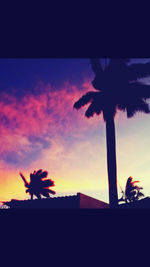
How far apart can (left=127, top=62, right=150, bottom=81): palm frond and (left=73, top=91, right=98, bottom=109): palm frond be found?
3635 millimetres

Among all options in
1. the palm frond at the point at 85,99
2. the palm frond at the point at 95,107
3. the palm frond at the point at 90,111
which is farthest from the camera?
the palm frond at the point at 85,99

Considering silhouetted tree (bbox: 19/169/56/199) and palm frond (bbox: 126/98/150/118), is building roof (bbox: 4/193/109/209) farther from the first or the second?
silhouetted tree (bbox: 19/169/56/199)

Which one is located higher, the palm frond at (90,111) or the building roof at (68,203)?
the palm frond at (90,111)

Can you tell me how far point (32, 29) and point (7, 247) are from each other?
172 centimetres

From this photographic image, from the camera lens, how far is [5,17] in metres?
2.37

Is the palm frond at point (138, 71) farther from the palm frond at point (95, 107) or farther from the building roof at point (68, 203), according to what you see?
the building roof at point (68, 203)

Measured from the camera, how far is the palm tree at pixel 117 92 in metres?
26.1

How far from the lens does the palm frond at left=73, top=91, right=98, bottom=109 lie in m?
27.0

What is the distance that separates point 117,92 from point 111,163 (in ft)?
22.9

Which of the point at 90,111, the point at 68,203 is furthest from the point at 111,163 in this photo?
the point at 68,203

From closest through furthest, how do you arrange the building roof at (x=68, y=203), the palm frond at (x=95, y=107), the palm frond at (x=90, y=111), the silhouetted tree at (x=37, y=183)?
the building roof at (x=68, y=203), the palm frond at (x=95, y=107), the palm frond at (x=90, y=111), the silhouetted tree at (x=37, y=183)

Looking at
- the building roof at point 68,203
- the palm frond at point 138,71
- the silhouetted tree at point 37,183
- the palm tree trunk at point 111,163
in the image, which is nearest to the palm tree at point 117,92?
the palm frond at point 138,71

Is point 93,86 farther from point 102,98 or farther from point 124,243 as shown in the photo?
point 124,243

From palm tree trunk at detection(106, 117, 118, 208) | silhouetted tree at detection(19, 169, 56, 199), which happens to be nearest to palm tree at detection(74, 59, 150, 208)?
palm tree trunk at detection(106, 117, 118, 208)
